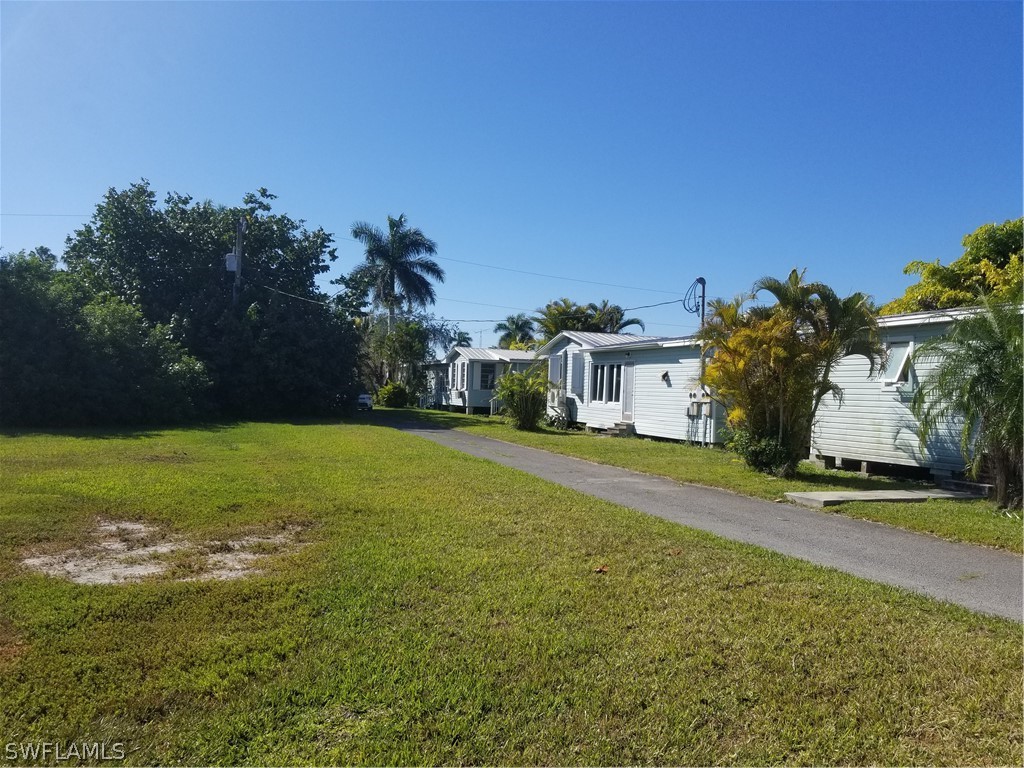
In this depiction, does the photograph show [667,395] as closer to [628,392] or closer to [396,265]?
[628,392]

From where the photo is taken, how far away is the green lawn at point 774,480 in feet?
26.5

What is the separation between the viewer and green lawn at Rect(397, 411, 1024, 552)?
8.07 metres

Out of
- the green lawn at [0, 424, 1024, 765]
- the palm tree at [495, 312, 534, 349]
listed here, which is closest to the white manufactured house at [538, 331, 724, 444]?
the green lawn at [0, 424, 1024, 765]

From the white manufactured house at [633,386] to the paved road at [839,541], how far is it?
6.45 metres

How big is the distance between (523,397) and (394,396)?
672 inches

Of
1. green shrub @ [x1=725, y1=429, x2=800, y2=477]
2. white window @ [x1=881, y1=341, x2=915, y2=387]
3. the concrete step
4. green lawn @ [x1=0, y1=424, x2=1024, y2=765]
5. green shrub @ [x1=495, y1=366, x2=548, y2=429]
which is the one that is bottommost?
green lawn @ [x1=0, y1=424, x2=1024, y2=765]

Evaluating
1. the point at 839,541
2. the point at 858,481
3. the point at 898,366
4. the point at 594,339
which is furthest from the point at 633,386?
Result: the point at 839,541

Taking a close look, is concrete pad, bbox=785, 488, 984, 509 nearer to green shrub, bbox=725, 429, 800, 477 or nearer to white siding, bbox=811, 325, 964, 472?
white siding, bbox=811, 325, 964, 472

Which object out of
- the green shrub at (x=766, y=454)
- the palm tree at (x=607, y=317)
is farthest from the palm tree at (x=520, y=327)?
the green shrub at (x=766, y=454)

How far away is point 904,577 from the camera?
6.15m

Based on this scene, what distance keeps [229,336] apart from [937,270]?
25.0 meters

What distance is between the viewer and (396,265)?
43.8m

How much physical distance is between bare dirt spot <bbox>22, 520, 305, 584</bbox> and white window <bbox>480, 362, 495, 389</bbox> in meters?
28.5

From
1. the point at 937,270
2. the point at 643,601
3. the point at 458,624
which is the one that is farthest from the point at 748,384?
the point at 937,270
